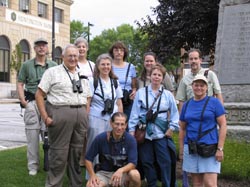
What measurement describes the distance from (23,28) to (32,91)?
131ft

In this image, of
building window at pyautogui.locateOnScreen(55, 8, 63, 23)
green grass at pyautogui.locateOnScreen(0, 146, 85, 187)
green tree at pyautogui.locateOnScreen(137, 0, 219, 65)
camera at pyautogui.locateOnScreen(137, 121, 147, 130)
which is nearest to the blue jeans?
camera at pyautogui.locateOnScreen(137, 121, 147, 130)

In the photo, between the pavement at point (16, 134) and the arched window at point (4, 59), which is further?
the arched window at point (4, 59)

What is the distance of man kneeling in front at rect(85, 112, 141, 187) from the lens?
573 centimetres

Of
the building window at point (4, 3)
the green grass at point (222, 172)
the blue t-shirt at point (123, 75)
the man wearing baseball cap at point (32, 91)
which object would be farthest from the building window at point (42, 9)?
the blue t-shirt at point (123, 75)

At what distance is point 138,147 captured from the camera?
6297 millimetres

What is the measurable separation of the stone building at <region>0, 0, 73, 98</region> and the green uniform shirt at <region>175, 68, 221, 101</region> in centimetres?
3767

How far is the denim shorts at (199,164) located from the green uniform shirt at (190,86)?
1.84 meters

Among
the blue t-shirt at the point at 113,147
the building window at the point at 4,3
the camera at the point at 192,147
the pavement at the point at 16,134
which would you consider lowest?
the pavement at the point at 16,134

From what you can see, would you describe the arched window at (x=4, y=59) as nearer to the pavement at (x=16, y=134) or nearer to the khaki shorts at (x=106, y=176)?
the pavement at (x=16, y=134)

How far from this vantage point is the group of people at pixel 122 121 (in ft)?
17.9

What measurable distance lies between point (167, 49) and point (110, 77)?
11895 millimetres

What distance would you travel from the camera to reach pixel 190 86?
730 cm

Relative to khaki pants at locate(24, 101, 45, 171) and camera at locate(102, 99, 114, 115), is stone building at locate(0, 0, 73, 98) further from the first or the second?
camera at locate(102, 99, 114, 115)

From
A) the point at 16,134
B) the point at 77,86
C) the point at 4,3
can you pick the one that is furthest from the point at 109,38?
the point at 77,86
